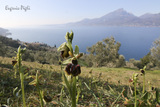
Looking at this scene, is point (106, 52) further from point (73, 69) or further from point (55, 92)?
point (73, 69)

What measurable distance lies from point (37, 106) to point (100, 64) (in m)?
43.8

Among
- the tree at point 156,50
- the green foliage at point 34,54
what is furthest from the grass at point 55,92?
the tree at point 156,50

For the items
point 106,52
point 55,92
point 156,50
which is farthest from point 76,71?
point 156,50

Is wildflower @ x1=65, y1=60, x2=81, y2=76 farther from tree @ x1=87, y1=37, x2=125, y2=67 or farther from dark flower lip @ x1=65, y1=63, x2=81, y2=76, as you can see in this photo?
tree @ x1=87, y1=37, x2=125, y2=67

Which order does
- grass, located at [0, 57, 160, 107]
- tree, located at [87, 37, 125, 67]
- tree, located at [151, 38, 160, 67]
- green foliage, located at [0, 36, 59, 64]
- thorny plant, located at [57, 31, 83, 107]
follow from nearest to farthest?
1. thorny plant, located at [57, 31, 83, 107]
2. grass, located at [0, 57, 160, 107]
3. green foliage, located at [0, 36, 59, 64]
4. tree, located at [87, 37, 125, 67]
5. tree, located at [151, 38, 160, 67]

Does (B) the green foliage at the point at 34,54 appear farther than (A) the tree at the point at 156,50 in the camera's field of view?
No

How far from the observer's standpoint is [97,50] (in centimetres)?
4456

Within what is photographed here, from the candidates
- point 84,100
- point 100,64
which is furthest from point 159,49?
point 84,100

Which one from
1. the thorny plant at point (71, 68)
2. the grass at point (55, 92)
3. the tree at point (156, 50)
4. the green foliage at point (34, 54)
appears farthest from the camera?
the tree at point (156, 50)

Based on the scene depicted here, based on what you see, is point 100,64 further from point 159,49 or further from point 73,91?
point 73,91

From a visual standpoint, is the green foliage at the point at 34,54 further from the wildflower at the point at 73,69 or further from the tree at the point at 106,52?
the tree at the point at 106,52

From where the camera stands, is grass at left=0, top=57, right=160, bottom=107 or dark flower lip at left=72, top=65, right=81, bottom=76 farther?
grass at left=0, top=57, right=160, bottom=107

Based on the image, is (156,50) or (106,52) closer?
(156,50)

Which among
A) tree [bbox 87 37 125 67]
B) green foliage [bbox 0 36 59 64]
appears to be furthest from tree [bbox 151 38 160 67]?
green foliage [bbox 0 36 59 64]
